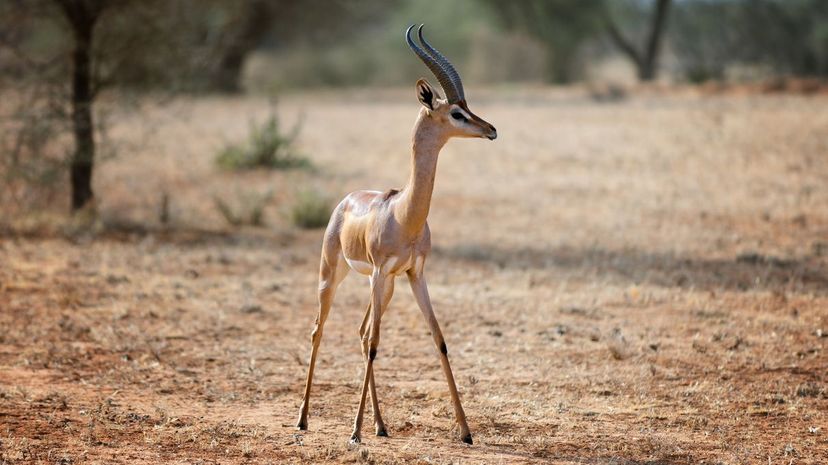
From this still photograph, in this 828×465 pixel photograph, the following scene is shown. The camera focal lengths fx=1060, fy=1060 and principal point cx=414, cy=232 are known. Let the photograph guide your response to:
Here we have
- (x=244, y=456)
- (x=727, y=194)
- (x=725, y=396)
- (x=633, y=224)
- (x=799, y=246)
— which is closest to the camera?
(x=244, y=456)

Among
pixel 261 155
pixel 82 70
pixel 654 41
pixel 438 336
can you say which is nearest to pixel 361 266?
pixel 438 336

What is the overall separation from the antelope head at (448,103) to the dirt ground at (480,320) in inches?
74.3

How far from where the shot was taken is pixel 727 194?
14727mm

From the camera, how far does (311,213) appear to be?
1379 centimetres

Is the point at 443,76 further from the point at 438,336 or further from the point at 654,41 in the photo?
the point at 654,41

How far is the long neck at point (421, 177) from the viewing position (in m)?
6.27

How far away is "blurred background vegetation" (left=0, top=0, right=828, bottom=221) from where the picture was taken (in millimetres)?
13477

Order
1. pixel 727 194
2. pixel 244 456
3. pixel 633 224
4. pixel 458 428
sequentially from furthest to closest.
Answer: pixel 727 194
pixel 633 224
pixel 458 428
pixel 244 456

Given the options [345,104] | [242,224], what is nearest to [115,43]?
[242,224]

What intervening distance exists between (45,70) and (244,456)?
8.99 meters

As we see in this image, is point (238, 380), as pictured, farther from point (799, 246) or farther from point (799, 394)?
point (799, 246)

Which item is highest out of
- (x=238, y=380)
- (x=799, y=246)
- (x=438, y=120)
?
(x=438, y=120)

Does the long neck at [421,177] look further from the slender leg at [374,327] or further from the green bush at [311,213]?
the green bush at [311,213]

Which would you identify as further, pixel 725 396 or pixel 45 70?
pixel 45 70
